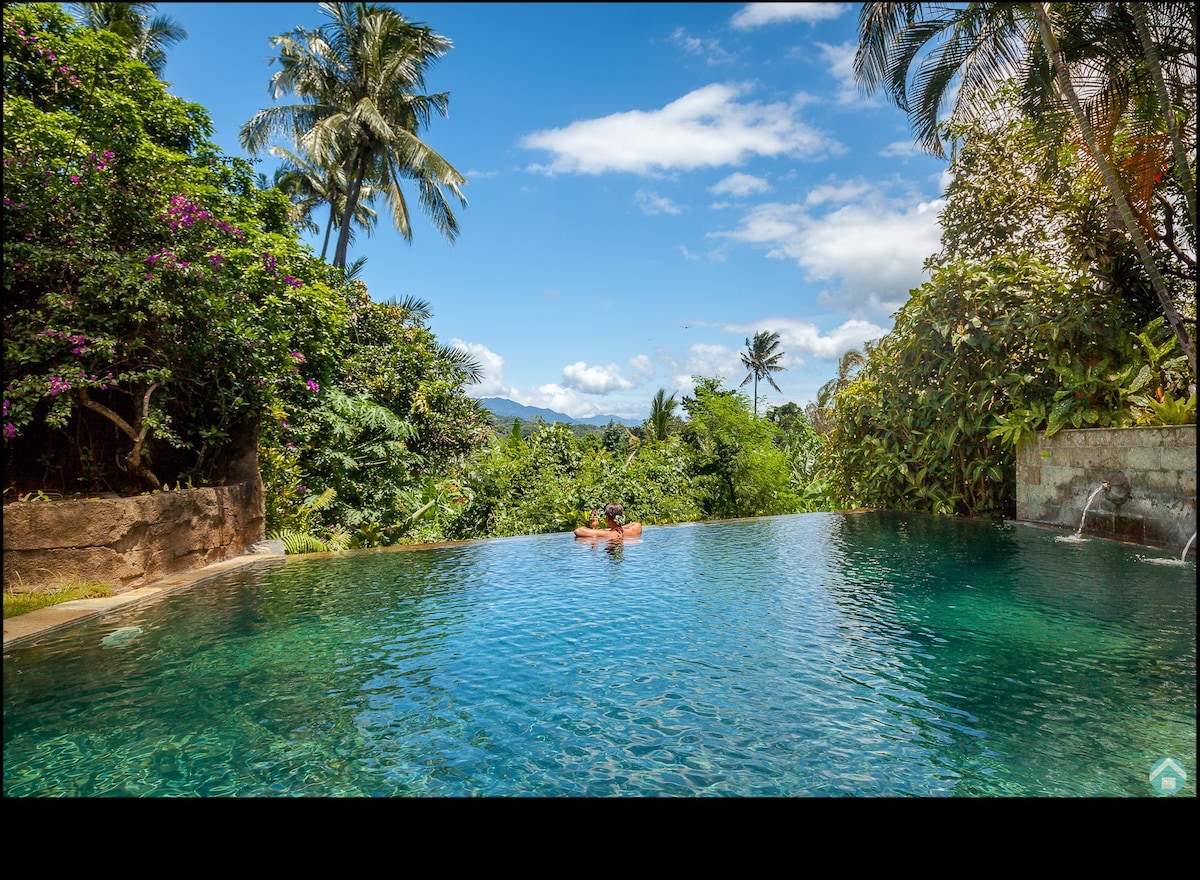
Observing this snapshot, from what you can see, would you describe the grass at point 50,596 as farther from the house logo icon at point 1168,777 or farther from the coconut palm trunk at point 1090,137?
the coconut palm trunk at point 1090,137

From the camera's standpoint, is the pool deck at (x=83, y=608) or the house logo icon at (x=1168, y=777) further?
the pool deck at (x=83, y=608)

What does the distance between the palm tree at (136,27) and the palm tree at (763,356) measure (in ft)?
149

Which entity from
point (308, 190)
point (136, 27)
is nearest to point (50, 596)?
point (136, 27)

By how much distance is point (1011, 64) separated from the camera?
952cm

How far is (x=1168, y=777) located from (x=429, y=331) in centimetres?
1676

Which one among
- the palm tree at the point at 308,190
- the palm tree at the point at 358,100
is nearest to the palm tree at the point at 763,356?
the palm tree at the point at 308,190

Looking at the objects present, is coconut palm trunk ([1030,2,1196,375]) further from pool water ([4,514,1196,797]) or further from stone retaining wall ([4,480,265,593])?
stone retaining wall ([4,480,265,593])

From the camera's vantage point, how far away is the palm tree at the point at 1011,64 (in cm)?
812

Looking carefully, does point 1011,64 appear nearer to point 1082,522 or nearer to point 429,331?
point 1082,522

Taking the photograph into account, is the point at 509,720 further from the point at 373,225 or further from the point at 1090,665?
the point at 373,225

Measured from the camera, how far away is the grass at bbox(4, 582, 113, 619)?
18.6 ft

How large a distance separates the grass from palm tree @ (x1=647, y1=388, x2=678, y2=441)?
19333mm

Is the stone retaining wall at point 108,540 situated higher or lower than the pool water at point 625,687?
higher

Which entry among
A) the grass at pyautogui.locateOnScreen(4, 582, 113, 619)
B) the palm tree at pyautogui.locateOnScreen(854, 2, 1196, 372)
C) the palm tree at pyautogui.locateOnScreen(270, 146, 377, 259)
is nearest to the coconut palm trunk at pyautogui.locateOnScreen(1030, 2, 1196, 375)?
the palm tree at pyautogui.locateOnScreen(854, 2, 1196, 372)
